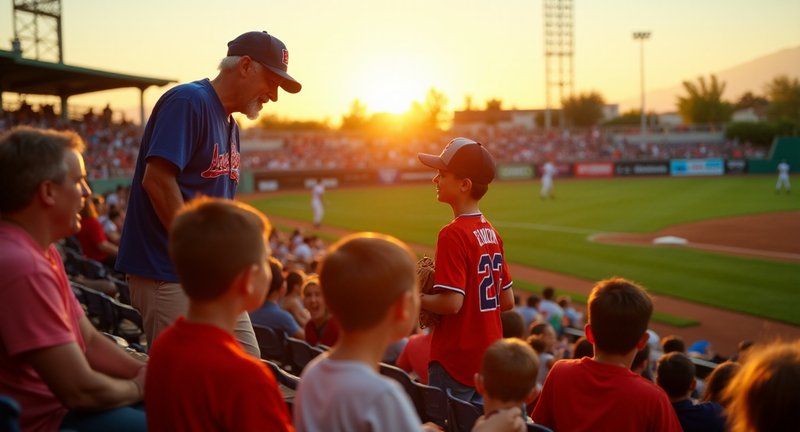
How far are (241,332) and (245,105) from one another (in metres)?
1.12

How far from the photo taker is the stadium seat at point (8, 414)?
7.23 feet

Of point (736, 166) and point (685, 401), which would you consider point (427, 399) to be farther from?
point (736, 166)

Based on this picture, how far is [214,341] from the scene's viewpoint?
2.22m

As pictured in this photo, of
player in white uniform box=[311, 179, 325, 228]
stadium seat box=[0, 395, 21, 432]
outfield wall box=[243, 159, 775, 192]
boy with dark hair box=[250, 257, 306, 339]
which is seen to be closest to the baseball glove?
stadium seat box=[0, 395, 21, 432]

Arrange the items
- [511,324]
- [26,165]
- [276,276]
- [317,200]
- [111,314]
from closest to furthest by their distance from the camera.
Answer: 1. [26,165]
2. [511,324]
3. [276,276]
4. [111,314]
5. [317,200]

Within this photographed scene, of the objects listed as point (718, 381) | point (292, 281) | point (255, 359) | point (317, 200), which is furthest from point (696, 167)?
point (255, 359)

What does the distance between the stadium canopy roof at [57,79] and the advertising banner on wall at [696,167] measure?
3725cm

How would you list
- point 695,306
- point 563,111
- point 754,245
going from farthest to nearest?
point 563,111, point 754,245, point 695,306

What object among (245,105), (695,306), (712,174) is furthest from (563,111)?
(245,105)

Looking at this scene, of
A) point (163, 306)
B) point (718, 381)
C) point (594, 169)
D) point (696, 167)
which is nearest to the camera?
point (163, 306)

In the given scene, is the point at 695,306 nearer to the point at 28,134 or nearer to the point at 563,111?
the point at 28,134

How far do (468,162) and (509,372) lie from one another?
164 cm

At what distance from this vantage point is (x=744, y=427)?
2.18m

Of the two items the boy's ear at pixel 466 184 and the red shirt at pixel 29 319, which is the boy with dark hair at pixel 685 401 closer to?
the boy's ear at pixel 466 184
